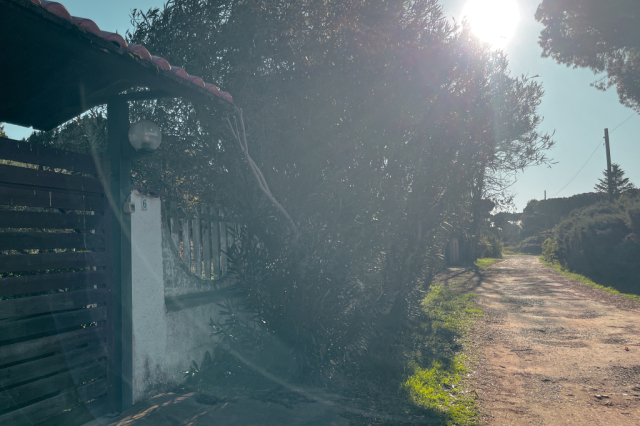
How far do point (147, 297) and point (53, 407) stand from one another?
1.29 metres

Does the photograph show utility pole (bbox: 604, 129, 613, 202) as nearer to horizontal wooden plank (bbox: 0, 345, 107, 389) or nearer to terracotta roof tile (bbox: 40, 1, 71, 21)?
horizontal wooden plank (bbox: 0, 345, 107, 389)

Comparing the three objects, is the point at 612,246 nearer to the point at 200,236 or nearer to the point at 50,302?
the point at 200,236

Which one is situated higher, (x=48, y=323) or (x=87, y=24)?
(x=87, y=24)

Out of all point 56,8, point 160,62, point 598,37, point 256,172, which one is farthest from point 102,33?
point 598,37

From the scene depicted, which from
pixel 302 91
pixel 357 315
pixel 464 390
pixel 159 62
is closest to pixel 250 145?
pixel 302 91

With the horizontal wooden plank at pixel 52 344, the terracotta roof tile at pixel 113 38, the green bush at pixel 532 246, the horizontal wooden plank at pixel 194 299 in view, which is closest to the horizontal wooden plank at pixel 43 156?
the terracotta roof tile at pixel 113 38

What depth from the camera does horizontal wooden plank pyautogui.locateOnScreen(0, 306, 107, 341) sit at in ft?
Result: 11.0

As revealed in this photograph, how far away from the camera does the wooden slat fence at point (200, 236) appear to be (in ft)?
17.8

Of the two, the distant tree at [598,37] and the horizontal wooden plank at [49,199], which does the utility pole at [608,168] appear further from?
the horizontal wooden plank at [49,199]

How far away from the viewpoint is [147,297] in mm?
4633

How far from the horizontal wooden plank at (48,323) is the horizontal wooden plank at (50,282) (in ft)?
0.74

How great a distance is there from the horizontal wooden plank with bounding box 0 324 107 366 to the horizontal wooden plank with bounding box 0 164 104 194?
126 cm

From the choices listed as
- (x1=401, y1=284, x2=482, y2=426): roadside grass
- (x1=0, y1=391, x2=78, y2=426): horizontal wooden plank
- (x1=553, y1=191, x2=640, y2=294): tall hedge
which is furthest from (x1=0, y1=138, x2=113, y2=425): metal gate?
(x1=553, y1=191, x2=640, y2=294): tall hedge

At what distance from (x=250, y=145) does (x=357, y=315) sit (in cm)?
258
